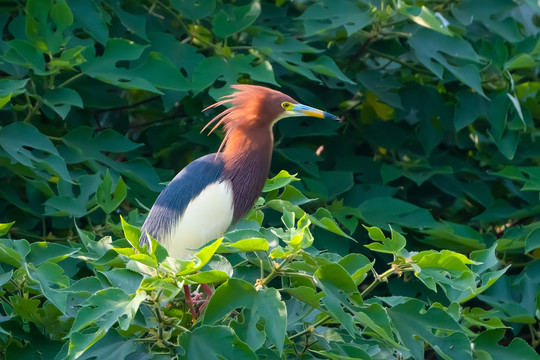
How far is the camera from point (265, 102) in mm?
2273

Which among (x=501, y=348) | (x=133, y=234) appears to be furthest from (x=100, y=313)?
(x=501, y=348)

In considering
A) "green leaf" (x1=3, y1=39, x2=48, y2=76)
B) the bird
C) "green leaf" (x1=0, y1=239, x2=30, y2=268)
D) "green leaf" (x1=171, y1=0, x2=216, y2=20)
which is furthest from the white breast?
"green leaf" (x1=171, y1=0, x2=216, y2=20)

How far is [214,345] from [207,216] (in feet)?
2.08

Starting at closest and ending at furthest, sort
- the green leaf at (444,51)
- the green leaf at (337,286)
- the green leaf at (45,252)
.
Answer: the green leaf at (337,286) < the green leaf at (45,252) < the green leaf at (444,51)

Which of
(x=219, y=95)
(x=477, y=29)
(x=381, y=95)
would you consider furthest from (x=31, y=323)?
(x=477, y=29)

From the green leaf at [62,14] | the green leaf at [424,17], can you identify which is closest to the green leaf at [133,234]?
the green leaf at [62,14]

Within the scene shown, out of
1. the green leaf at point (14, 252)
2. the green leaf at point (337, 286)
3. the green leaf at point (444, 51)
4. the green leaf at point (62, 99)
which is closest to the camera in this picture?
the green leaf at point (337, 286)

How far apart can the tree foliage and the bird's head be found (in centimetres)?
16

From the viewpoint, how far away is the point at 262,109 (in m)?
2.28

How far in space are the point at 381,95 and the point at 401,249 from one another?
1434mm

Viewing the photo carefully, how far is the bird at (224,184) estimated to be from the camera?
2238mm

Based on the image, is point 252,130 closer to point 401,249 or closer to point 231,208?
point 231,208

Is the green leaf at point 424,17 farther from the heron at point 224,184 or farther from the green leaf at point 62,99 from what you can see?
the green leaf at point 62,99

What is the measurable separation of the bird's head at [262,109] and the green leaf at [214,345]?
735mm
